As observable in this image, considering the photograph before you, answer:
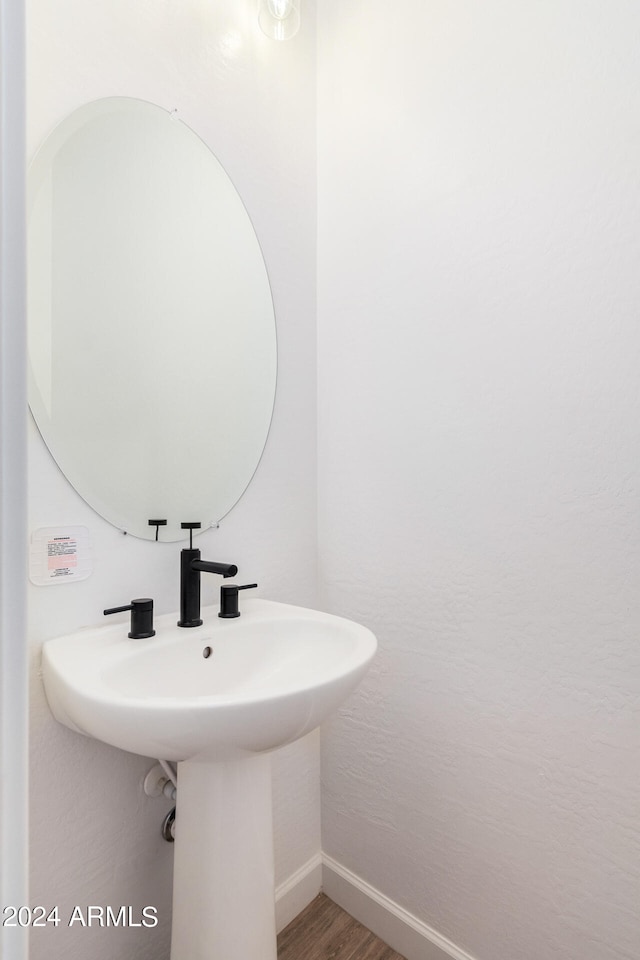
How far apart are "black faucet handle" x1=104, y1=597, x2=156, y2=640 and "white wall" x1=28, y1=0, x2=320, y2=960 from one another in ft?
0.24

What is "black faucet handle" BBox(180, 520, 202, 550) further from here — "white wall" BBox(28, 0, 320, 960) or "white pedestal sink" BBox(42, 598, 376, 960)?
"white pedestal sink" BBox(42, 598, 376, 960)

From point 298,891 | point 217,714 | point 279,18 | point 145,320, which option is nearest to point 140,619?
point 217,714

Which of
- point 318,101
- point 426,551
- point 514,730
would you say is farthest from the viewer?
point 318,101

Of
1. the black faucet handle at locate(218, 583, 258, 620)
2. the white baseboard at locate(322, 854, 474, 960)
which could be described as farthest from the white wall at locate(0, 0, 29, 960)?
the white baseboard at locate(322, 854, 474, 960)

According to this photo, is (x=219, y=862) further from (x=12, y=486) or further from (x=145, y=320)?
(x=145, y=320)

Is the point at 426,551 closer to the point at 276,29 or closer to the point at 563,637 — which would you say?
the point at 563,637

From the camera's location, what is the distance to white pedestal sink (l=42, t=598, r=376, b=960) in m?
0.73

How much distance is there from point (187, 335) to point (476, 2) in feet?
3.16

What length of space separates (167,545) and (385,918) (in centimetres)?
108

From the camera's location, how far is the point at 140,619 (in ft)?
3.24

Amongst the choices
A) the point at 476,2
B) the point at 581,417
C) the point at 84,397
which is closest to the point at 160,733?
the point at 84,397

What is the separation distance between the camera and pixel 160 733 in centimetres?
71

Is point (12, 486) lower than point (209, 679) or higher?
higher

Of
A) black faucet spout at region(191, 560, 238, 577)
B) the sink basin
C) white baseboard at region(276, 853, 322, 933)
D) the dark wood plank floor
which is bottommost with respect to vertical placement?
the dark wood plank floor
